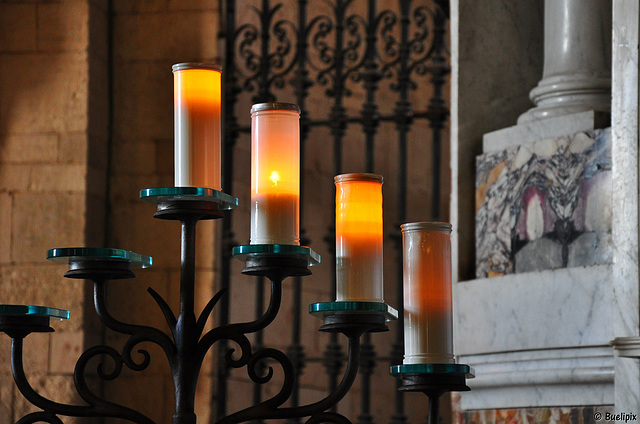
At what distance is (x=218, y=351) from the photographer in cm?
449

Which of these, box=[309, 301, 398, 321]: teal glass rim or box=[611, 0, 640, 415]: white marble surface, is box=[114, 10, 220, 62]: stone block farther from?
box=[309, 301, 398, 321]: teal glass rim

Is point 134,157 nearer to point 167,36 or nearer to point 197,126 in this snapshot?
point 167,36

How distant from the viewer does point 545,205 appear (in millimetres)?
2998

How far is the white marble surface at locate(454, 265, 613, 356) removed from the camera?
9.07 ft

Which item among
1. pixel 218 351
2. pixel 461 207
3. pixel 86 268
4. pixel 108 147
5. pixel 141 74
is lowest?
pixel 218 351

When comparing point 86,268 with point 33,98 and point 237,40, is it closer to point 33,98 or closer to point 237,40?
point 33,98

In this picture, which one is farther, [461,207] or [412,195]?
[412,195]

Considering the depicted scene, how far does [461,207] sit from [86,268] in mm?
1770

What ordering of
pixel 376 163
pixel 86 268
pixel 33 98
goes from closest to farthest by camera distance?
1. pixel 86 268
2. pixel 33 98
3. pixel 376 163

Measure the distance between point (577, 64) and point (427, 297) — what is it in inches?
65.1

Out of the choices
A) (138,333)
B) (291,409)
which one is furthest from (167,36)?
(291,409)

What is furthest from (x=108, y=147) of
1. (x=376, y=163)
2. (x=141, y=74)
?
(x=376, y=163)

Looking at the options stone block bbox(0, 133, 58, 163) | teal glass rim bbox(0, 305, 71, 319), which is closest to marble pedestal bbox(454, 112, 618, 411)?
teal glass rim bbox(0, 305, 71, 319)

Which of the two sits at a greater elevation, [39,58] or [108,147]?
A: [39,58]
